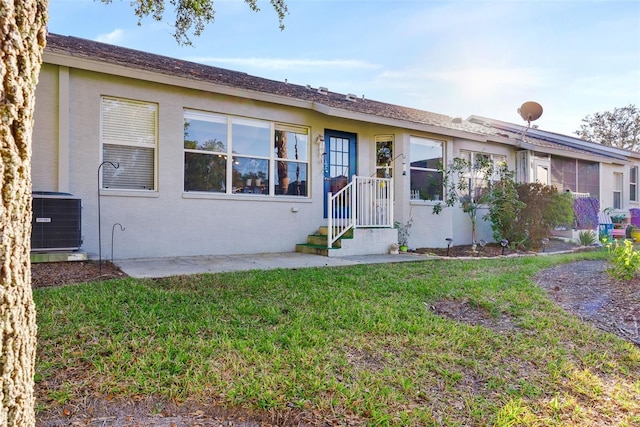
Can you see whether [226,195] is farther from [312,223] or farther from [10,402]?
[10,402]

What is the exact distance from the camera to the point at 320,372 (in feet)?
8.32

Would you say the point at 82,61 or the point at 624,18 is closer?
the point at 82,61

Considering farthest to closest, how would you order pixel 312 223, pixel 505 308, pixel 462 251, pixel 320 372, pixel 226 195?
pixel 462 251
pixel 312 223
pixel 226 195
pixel 505 308
pixel 320 372

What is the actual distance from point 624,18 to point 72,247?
432 inches

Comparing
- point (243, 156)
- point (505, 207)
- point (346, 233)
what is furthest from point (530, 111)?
point (243, 156)

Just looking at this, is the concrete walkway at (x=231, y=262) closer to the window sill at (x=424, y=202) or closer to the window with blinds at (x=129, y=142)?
the window with blinds at (x=129, y=142)

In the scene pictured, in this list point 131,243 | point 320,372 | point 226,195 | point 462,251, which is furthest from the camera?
point 462,251

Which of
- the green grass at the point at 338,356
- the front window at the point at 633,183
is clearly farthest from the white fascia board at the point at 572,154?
the green grass at the point at 338,356

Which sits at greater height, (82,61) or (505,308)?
(82,61)

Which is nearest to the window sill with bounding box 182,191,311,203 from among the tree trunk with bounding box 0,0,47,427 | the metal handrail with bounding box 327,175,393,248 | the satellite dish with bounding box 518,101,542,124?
the metal handrail with bounding box 327,175,393,248

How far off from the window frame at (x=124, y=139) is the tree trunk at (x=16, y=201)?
5803 mm

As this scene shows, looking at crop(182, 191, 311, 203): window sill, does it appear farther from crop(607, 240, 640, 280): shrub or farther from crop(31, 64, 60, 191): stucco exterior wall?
crop(607, 240, 640, 280): shrub

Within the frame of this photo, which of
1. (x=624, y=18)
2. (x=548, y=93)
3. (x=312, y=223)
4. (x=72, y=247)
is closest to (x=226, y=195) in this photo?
(x=312, y=223)

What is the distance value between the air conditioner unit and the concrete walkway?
0.79 metres
